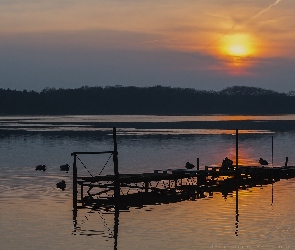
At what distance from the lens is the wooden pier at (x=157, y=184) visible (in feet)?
146

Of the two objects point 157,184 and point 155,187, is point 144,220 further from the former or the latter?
point 157,184

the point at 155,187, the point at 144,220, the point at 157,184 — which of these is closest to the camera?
the point at 144,220

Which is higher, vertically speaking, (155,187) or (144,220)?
(155,187)

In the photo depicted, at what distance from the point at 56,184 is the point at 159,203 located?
12041 millimetres

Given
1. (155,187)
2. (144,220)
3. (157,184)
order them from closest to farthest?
1. (144,220)
2. (155,187)
3. (157,184)

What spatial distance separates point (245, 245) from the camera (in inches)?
1223

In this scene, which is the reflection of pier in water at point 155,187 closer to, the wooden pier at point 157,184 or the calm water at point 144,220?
the wooden pier at point 157,184

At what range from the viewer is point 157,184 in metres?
52.6

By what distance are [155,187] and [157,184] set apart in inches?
141

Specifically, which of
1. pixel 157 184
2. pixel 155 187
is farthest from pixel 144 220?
pixel 157 184

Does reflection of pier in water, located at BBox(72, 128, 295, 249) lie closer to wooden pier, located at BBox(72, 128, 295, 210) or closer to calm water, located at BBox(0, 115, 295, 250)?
wooden pier, located at BBox(72, 128, 295, 210)

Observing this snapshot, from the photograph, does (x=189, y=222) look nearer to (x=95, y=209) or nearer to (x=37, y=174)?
(x=95, y=209)

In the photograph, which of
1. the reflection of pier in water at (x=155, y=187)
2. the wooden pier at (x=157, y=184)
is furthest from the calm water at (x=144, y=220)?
the wooden pier at (x=157, y=184)

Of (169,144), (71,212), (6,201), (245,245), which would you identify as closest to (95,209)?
(71,212)
